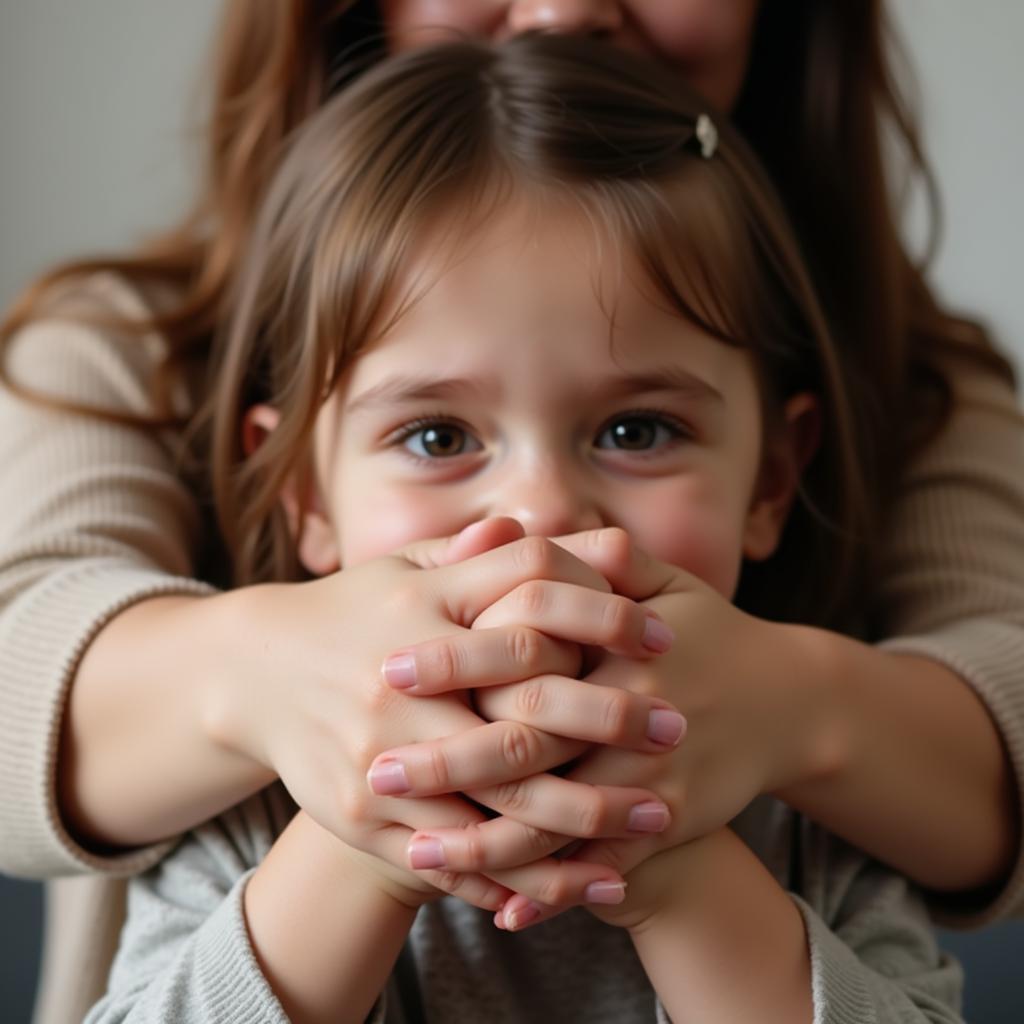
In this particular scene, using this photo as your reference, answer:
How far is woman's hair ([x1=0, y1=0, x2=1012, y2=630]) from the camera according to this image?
3.73 feet

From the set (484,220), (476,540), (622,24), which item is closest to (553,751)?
(476,540)

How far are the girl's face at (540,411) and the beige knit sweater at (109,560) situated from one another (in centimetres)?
16

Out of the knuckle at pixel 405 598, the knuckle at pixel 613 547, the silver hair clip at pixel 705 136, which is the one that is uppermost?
the silver hair clip at pixel 705 136

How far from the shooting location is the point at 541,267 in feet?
2.68

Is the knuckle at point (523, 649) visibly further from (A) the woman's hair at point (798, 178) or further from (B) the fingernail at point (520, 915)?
(A) the woman's hair at point (798, 178)

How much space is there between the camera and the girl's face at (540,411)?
2.64 feet

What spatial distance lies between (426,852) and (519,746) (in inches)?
2.7

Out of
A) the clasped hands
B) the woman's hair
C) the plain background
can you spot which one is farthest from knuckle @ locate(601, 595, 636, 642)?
the plain background

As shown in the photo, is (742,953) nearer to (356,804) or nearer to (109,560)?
(356,804)

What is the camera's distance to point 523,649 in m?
0.66

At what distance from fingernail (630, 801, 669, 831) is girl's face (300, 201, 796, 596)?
181 millimetres

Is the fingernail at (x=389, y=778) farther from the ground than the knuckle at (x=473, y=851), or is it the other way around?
the fingernail at (x=389, y=778)

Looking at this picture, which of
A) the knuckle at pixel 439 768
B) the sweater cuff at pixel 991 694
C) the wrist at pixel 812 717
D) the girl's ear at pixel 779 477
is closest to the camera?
the knuckle at pixel 439 768

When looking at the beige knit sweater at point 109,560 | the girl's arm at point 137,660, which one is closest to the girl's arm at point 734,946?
the girl's arm at point 137,660
